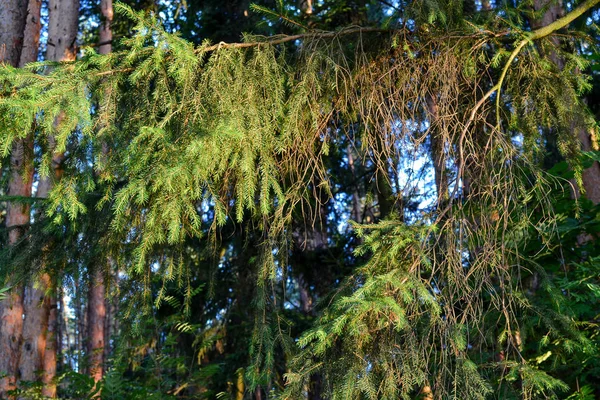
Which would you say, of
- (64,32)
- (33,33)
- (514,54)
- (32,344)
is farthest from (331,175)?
(33,33)

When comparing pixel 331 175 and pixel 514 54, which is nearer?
pixel 514 54

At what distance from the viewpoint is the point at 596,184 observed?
781 cm

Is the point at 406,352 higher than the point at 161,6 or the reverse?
the reverse

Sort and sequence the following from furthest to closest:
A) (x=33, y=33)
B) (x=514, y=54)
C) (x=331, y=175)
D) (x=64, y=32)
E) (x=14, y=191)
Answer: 1. (x=14, y=191)
2. (x=33, y=33)
3. (x=64, y=32)
4. (x=331, y=175)
5. (x=514, y=54)

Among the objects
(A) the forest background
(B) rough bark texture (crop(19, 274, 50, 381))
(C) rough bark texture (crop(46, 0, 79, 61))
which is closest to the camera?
(A) the forest background

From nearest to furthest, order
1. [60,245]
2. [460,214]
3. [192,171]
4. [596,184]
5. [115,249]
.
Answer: [192,171] < [460,214] < [115,249] < [60,245] < [596,184]

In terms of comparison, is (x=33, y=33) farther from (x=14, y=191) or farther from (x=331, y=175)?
(x=331, y=175)

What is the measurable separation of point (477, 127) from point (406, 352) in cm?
195

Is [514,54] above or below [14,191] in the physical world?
below

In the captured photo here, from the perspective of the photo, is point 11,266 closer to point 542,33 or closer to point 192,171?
point 192,171

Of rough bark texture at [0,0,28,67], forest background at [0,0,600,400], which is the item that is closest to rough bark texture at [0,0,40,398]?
rough bark texture at [0,0,28,67]

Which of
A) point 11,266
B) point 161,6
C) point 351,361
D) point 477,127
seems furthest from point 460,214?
point 161,6

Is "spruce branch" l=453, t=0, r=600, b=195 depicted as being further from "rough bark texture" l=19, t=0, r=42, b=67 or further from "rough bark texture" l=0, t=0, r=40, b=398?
"rough bark texture" l=19, t=0, r=42, b=67

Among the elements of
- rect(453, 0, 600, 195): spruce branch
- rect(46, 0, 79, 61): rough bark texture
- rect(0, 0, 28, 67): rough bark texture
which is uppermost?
rect(46, 0, 79, 61): rough bark texture
